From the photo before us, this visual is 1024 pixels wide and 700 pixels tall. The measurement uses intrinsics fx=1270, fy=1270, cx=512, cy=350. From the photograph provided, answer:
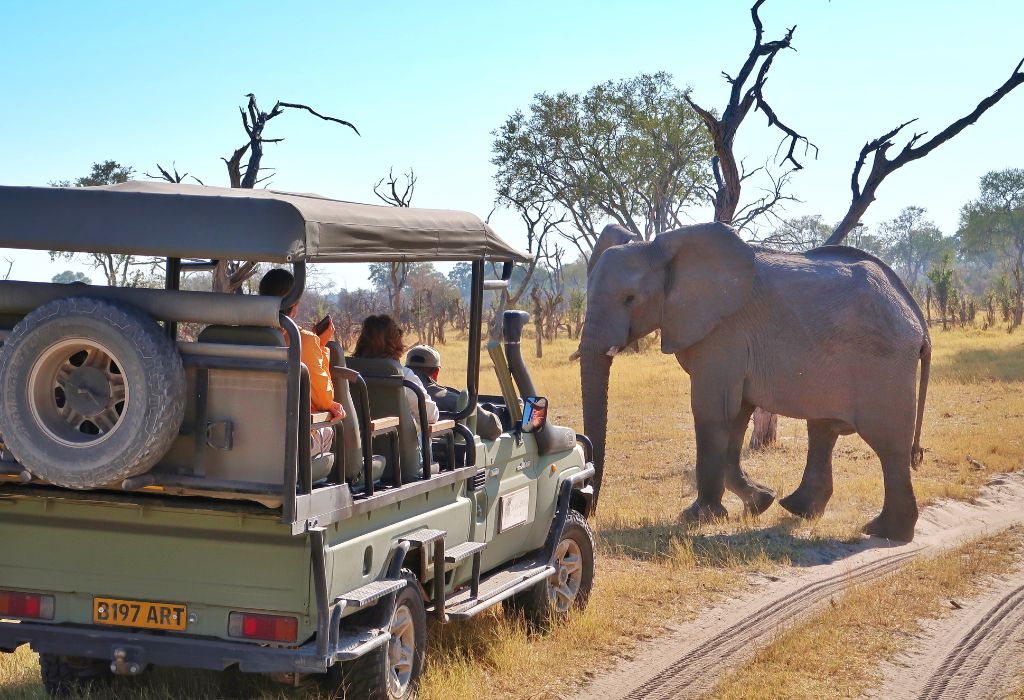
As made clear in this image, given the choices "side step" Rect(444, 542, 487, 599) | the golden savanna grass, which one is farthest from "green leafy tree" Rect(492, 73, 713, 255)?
"side step" Rect(444, 542, 487, 599)

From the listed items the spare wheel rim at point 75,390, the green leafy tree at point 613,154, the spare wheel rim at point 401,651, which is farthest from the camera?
the green leafy tree at point 613,154

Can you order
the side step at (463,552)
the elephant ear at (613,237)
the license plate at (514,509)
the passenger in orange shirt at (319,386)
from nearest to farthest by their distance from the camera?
the passenger in orange shirt at (319,386) → the side step at (463,552) → the license plate at (514,509) → the elephant ear at (613,237)

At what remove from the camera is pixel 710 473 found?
1103 centimetres

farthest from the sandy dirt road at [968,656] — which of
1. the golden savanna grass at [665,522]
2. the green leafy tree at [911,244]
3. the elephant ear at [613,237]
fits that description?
the green leafy tree at [911,244]

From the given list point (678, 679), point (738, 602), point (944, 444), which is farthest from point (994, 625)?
point (944, 444)

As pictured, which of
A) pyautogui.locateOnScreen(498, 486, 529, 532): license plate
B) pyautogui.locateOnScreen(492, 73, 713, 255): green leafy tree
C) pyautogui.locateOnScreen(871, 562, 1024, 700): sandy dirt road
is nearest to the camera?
pyautogui.locateOnScreen(871, 562, 1024, 700): sandy dirt road

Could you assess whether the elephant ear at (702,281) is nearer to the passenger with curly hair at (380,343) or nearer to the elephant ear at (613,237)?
the elephant ear at (613,237)

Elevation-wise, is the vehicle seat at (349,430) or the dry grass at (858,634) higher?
the vehicle seat at (349,430)

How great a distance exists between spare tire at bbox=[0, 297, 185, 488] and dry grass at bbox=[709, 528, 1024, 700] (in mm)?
3190

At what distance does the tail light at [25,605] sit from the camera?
5090mm

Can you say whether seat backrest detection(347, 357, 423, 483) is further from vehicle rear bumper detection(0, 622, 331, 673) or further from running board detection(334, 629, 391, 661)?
vehicle rear bumper detection(0, 622, 331, 673)

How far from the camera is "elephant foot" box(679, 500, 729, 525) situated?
36.0 ft

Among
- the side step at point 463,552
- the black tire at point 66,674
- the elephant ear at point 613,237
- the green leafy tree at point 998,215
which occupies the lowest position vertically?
the black tire at point 66,674

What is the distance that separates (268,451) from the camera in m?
4.65
